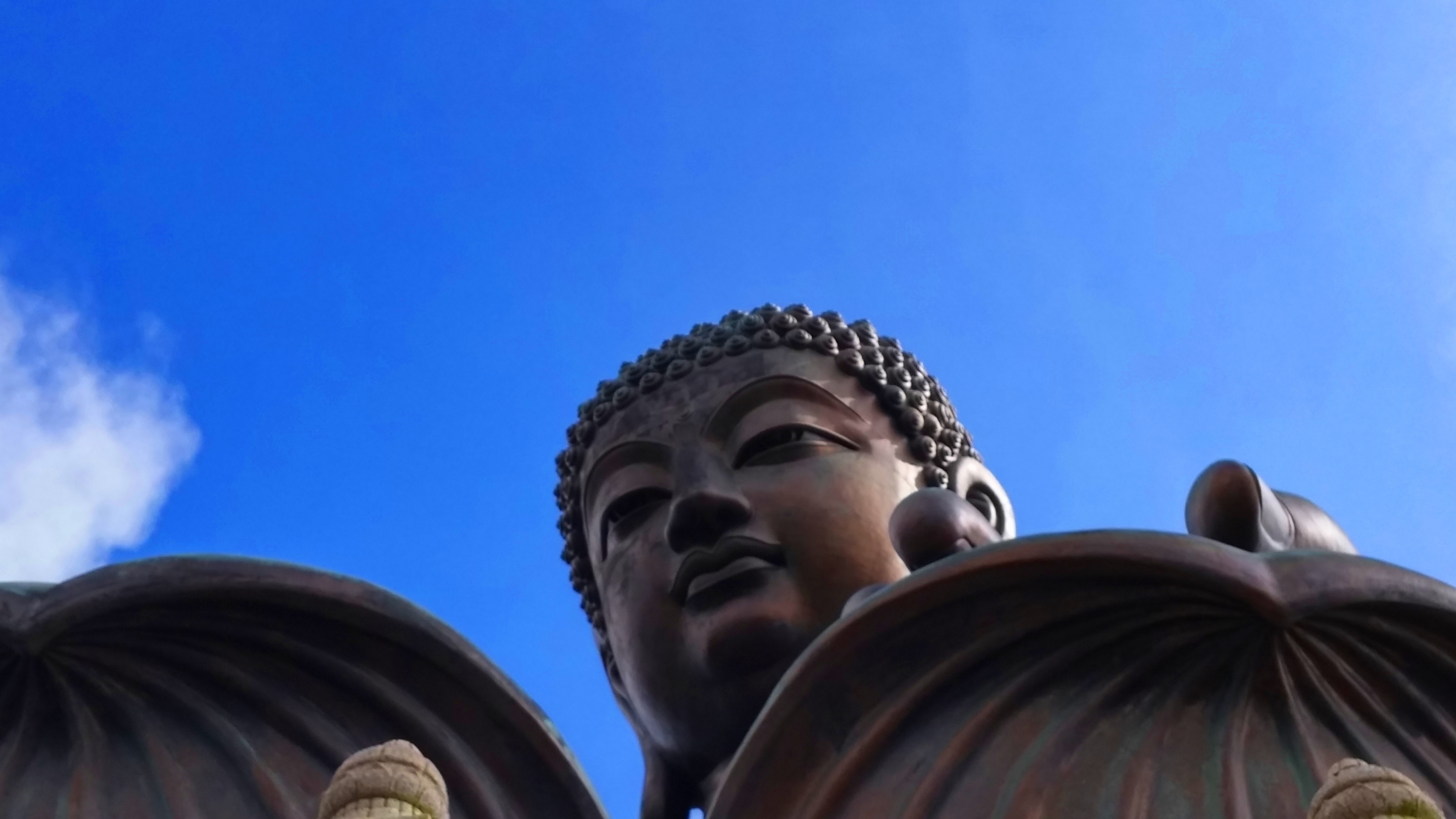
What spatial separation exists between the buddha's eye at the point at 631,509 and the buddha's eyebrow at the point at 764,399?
10.0 inches

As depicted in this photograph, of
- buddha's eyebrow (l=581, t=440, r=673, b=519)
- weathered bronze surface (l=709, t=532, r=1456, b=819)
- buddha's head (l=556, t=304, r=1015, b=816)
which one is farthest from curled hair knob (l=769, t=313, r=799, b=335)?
weathered bronze surface (l=709, t=532, r=1456, b=819)

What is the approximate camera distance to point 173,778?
4.60 meters

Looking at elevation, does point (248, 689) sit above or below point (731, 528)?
below

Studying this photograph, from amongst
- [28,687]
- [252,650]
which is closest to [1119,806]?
[252,650]

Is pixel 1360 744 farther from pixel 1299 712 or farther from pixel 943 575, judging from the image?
pixel 943 575

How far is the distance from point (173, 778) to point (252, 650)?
38cm

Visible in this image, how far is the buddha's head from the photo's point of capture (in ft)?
18.9

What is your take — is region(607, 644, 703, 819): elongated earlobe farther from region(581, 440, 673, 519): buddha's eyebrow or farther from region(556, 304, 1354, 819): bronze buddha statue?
region(581, 440, 673, 519): buddha's eyebrow

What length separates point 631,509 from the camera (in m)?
6.33

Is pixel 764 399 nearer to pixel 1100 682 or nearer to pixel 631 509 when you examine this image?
pixel 631 509

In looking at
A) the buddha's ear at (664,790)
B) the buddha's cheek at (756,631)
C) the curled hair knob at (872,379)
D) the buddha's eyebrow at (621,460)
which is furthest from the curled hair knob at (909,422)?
the buddha's ear at (664,790)

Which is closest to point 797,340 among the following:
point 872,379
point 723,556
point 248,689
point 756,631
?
point 872,379

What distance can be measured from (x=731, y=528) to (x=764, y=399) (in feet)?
1.86

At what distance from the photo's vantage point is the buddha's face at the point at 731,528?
5742mm
